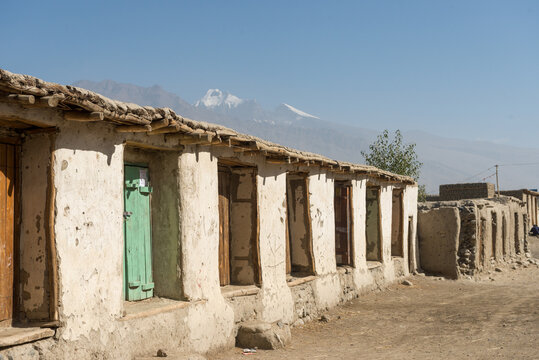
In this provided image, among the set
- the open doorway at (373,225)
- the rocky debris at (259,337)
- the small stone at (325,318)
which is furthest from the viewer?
the open doorway at (373,225)

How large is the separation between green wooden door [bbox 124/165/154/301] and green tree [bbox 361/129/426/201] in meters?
25.5

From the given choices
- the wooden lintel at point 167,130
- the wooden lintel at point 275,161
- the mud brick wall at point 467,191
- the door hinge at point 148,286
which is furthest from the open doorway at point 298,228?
the mud brick wall at point 467,191

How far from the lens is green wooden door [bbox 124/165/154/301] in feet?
20.4

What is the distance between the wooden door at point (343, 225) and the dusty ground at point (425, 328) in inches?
37.7

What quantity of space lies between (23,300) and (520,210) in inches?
903

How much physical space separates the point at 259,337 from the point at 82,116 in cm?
375

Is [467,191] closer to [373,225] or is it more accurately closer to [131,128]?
[373,225]

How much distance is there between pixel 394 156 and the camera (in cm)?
3173

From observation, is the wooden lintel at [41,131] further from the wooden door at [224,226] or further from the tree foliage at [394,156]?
the tree foliage at [394,156]

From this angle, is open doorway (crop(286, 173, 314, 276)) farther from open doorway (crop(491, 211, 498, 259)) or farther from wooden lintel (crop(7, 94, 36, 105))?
open doorway (crop(491, 211, 498, 259))

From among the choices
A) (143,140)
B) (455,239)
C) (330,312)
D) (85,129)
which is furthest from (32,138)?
(455,239)

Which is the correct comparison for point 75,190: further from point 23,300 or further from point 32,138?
point 23,300

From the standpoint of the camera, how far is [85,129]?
509 cm

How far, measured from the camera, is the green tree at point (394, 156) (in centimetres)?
3119
